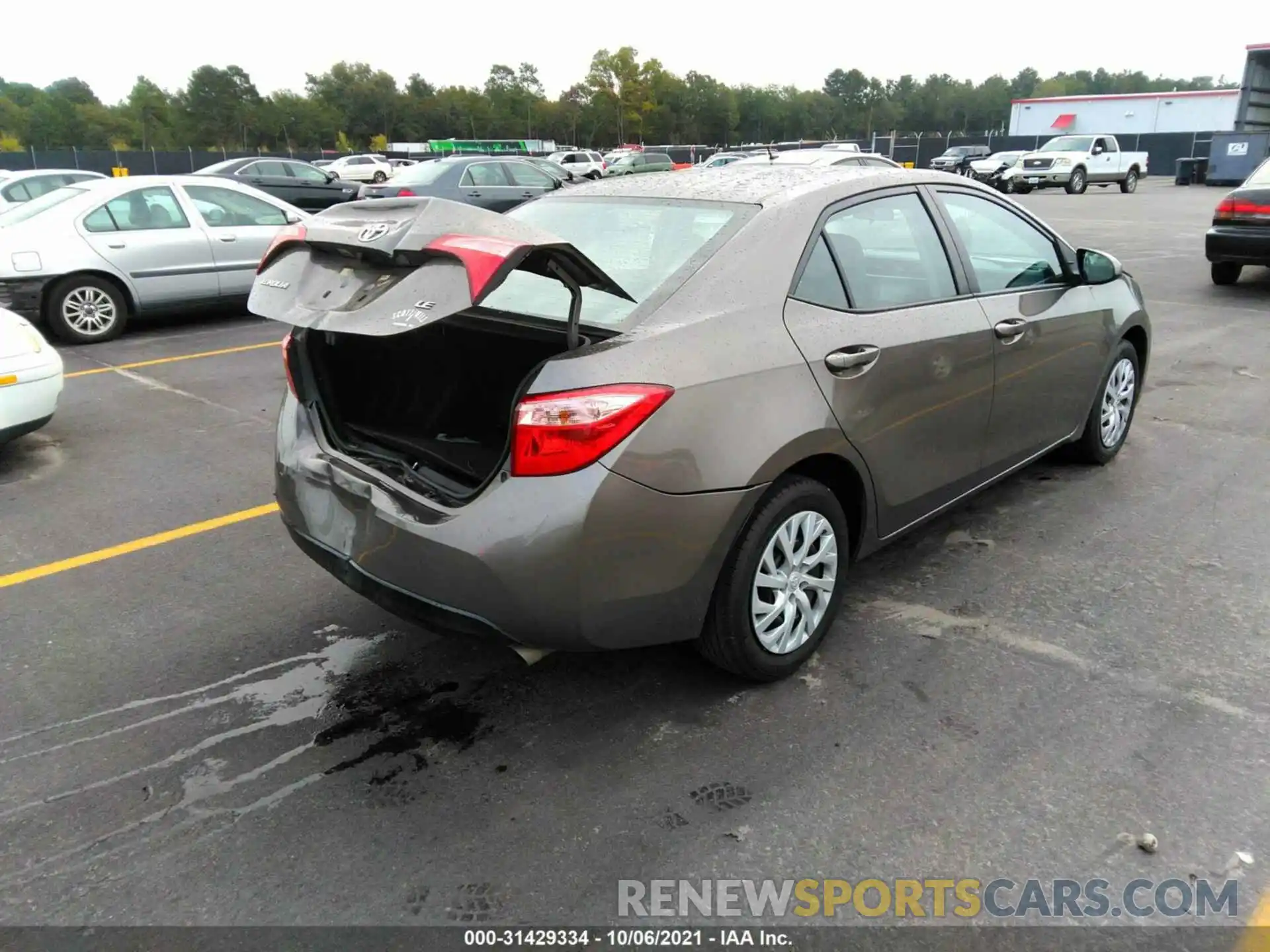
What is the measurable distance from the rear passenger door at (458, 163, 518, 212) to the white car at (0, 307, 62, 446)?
35.8ft

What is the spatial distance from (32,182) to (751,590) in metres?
16.7

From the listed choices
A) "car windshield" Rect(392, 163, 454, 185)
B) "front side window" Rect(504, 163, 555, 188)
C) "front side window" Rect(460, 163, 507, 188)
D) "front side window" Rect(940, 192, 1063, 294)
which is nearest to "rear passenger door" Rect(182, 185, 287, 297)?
"car windshield" Rect(392, 163, 454, 185)

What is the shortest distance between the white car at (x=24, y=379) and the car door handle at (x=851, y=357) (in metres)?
4.62

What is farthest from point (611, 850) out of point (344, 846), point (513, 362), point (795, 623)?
point (513, 362)

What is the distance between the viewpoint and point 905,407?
343 centimetres

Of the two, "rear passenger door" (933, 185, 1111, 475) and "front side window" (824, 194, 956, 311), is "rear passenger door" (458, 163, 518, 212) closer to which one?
"rear passenger door" (933, 185, 1111, 475)

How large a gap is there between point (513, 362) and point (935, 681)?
6.06 feet

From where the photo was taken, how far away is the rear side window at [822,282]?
3.17m

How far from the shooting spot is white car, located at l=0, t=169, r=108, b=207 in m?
14.8

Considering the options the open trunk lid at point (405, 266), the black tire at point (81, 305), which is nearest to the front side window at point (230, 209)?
the black tire at point (81, 305)

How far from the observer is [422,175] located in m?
16.0

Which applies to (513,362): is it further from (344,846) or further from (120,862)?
(120,862)

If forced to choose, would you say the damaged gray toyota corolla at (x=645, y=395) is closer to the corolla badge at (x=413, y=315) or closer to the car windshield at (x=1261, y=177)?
the corolla badge at (x=413, y=315)

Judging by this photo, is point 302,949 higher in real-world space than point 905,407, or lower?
lower
